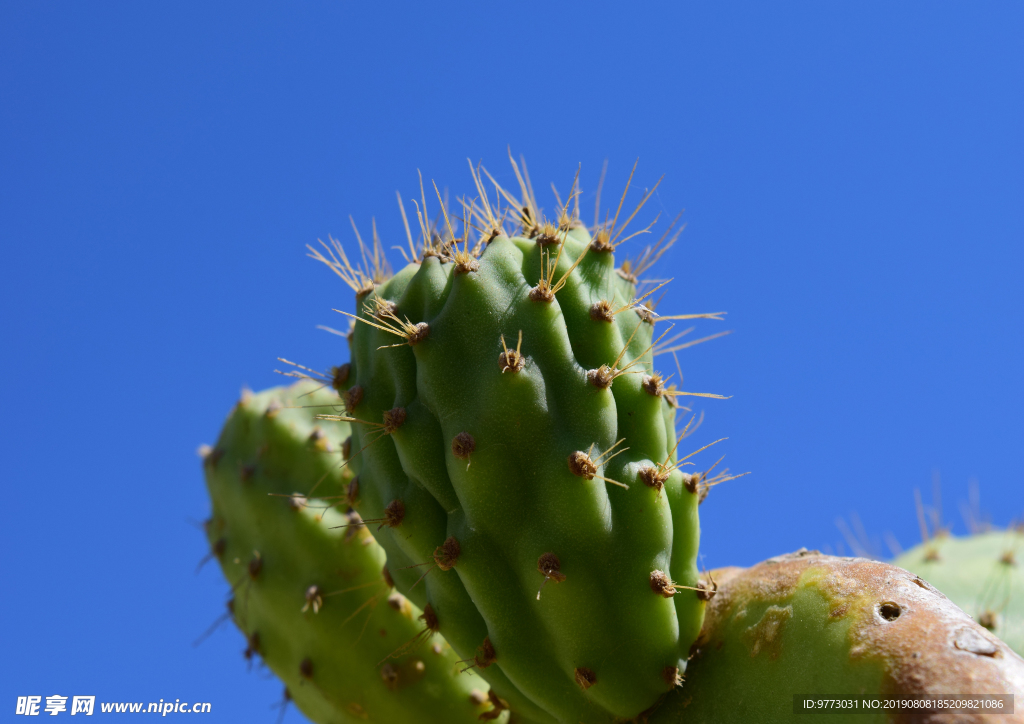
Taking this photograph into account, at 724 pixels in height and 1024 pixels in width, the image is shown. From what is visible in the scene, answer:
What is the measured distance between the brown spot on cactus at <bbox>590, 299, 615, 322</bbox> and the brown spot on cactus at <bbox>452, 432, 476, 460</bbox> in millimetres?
362

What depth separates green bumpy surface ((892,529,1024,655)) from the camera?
2221 mm

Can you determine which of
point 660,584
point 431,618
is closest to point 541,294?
point 660,584

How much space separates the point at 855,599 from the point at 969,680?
0.25 metres

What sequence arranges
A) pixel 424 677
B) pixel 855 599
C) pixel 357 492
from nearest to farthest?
pixel 855 599 → pixel 357 492 → pixel 424 677

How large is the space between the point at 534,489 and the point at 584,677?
377mm

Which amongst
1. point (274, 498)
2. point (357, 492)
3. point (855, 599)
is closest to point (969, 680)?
point (855, 599)

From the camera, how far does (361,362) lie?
1.82 meters

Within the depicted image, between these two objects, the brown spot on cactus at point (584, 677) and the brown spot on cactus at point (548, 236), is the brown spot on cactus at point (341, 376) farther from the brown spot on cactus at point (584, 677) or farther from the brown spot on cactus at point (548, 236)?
the brown spot on cactus at point (584, 677)

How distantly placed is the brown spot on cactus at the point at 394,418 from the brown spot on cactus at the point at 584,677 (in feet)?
1.95

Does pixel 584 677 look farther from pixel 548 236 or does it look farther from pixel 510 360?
pixel 548 236

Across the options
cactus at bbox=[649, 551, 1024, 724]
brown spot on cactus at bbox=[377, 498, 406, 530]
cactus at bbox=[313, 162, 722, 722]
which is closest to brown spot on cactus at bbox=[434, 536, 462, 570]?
cactus at bbox=[313, 162, 722, 722]

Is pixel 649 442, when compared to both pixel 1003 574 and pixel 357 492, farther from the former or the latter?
pixel 1003 574

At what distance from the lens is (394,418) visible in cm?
162

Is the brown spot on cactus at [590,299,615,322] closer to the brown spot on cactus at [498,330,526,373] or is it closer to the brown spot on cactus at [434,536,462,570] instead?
the brown spot on cactus at [498,330,526,373]
